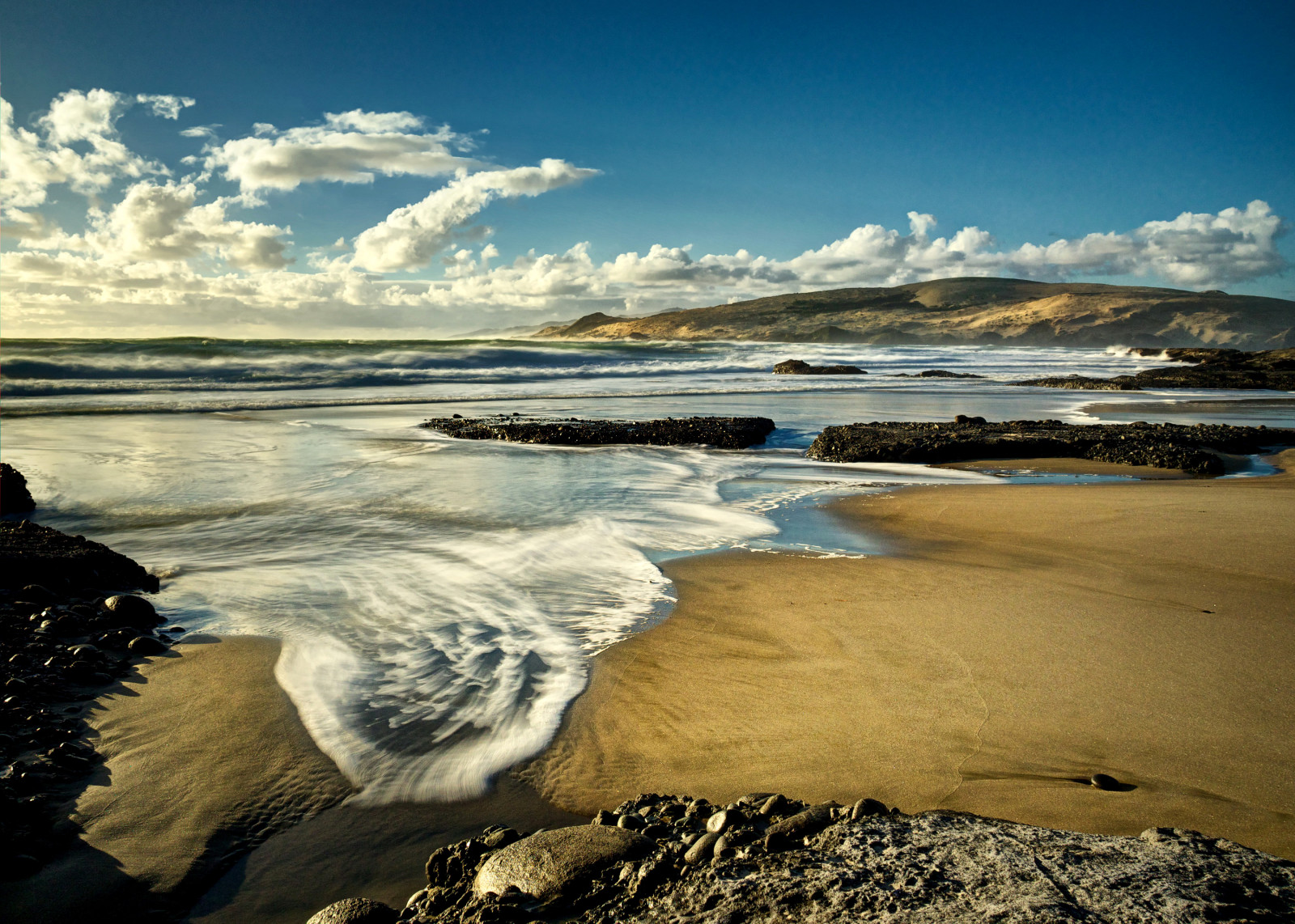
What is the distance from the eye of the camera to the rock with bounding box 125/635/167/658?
338cm

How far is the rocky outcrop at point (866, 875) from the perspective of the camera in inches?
56.2

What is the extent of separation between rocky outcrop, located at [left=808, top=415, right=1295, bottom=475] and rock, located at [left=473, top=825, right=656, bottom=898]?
26.0 ft

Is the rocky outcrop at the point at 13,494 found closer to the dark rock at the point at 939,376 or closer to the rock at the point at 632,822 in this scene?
the rock at the point at 632,822

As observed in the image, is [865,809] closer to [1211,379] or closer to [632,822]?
[632,822]

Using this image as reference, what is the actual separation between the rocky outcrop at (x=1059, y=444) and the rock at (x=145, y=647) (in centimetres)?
754

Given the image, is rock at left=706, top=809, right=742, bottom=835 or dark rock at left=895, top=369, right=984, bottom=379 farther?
dark rock at left=895, top=369, right=984, bottom=379

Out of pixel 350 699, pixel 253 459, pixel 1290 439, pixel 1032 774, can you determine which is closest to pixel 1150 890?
pixel 1032 774

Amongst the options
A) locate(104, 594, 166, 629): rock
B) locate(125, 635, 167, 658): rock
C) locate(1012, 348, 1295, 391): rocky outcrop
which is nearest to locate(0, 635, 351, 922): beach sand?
locate(125, 635, 167, 658): rock

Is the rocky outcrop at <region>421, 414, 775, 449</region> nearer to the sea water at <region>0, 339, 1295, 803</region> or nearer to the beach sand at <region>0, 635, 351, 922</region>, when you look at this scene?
the sea water at <region>0, 339, 1295, 803</region>

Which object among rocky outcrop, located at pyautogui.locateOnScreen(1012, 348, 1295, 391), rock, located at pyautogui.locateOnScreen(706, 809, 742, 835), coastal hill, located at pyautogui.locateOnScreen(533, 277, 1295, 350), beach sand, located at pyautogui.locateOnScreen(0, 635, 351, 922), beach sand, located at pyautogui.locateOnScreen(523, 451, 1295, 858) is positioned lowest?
beach sand, located at pyautogui.locateOnScreen(0, 635, 351, 922)

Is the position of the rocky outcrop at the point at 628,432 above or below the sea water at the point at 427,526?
above

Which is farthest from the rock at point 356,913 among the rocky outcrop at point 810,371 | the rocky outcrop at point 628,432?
the rocky outcrop at point 810,371

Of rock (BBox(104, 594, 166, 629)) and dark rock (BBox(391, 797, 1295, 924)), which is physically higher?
dark rock (BBox(391, 797, 1295, 924))

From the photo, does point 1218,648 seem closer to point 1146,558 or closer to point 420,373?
point 1146,558
